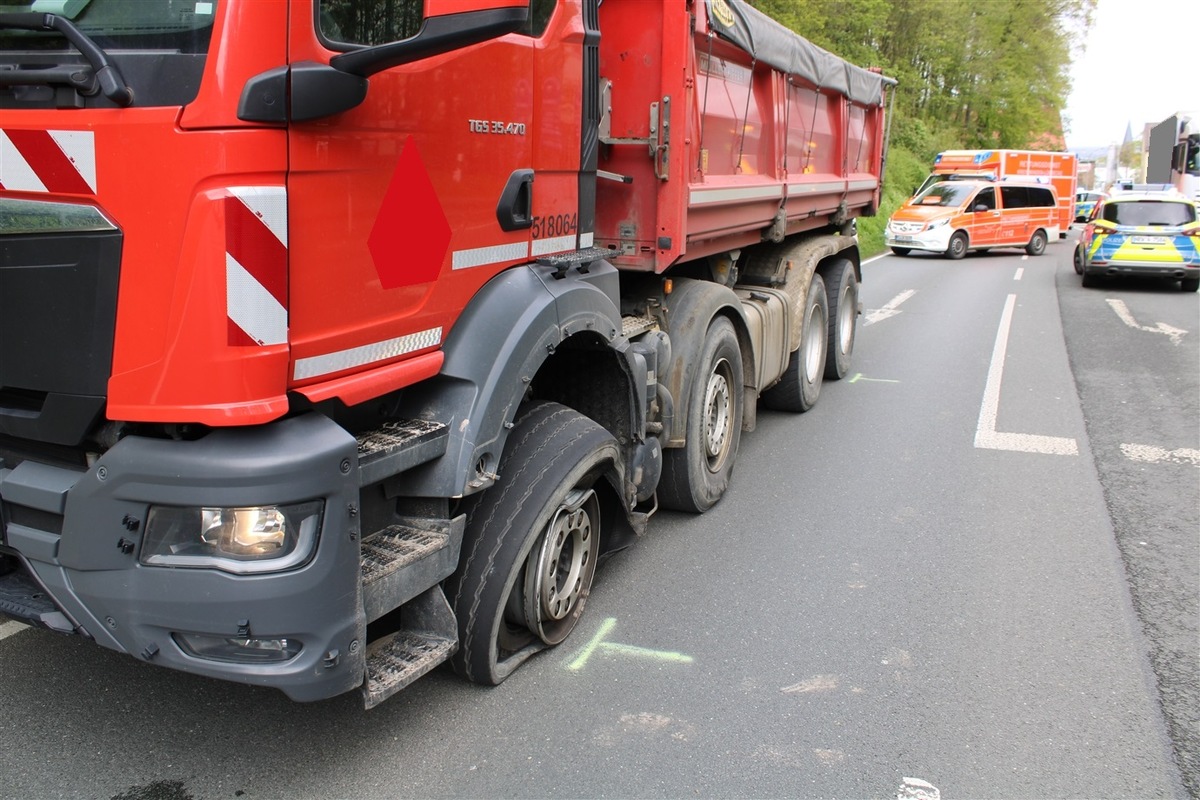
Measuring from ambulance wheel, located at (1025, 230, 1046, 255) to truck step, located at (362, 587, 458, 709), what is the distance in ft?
82.3

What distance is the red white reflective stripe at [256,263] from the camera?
7.81 ft

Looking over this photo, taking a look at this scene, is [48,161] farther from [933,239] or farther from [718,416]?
[933,239]

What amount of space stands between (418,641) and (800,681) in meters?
1.55

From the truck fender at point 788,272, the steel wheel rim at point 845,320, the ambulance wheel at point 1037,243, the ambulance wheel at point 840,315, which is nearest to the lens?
the truck fender at point 788,272

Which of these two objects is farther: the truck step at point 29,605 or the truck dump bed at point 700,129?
the truck dump bed at point 700,129

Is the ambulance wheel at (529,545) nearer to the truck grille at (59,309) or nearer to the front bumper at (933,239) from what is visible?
the truck grille at (59,309)

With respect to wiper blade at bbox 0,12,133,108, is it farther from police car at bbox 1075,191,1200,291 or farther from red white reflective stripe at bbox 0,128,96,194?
police car at bbox 1075,191,1200,291

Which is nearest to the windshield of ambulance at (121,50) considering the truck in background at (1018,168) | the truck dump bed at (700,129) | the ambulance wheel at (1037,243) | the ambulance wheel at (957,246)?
the truck dump bed at (700,129)

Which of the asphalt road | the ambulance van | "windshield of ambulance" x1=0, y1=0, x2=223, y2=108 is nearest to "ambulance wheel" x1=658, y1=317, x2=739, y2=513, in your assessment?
the asphalt road

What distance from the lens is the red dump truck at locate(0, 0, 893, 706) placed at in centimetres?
241

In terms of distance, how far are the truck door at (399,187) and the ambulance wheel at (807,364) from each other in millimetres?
4442

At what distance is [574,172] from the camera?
390 cm

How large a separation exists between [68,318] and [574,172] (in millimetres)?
1997

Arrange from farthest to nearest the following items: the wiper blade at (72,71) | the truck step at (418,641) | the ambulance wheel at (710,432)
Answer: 1. the ambulance wheel at (710,432)
2. the truck step at (418,641)
3. the wiper blade at (72,71)
